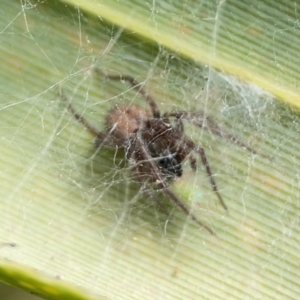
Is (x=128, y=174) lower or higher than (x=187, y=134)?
lower

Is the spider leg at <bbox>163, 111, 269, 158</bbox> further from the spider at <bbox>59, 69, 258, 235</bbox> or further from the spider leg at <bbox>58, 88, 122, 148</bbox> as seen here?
the spider leg at <bbox>58, 88, 122, 148</bbox>

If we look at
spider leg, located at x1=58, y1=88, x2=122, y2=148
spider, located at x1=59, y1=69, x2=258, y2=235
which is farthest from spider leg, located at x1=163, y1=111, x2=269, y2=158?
spider leg, located at x1=58, y1=88, x2=122, y2=148

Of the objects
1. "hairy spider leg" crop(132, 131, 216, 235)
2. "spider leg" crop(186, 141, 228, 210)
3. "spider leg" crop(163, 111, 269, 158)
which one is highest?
"spider leg" crop(163, 111, 269, 158)

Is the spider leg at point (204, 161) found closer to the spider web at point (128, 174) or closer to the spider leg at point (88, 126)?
the spider web at point (128, 174)

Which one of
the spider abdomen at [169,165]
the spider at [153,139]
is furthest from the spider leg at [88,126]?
the spider abdomen at [169,165]

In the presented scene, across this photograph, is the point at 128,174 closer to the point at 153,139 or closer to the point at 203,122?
the point at 153,139

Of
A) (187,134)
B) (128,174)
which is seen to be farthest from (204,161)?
(128,174)
